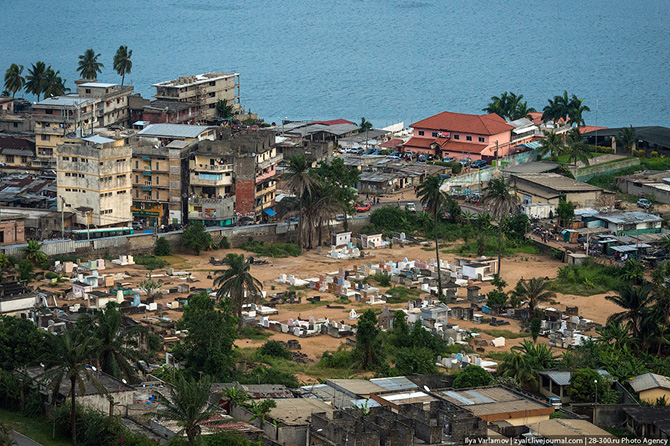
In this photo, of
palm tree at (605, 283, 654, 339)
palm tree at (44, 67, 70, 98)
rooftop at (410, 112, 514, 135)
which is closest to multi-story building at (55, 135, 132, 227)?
palm tree at (44, 67, 70, 98)

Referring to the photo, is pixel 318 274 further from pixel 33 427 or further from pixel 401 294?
pixel 33 427

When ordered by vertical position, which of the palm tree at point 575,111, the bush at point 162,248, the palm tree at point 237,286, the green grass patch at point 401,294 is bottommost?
the green grass patch at point 401,294

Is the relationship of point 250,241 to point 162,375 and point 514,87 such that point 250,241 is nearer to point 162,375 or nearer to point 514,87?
point 162,375

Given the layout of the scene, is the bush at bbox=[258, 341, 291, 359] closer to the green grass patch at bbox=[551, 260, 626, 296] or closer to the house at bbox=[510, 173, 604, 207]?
the green grass patch at bbox=[551, 260, 626, 296]

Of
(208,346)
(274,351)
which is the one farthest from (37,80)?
(208,346)

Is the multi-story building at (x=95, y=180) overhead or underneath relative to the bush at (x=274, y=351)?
overhead

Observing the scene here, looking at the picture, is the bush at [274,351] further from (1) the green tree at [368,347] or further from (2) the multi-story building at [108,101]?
(2) the multi-story building at [108,101]

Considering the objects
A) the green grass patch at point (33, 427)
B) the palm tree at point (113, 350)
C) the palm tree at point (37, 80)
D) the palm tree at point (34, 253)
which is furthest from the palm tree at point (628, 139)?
the green grass patch at point (33, 427)

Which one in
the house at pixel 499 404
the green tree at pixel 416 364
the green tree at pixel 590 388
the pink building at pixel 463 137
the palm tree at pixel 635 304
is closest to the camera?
the house at pixel 499 404
